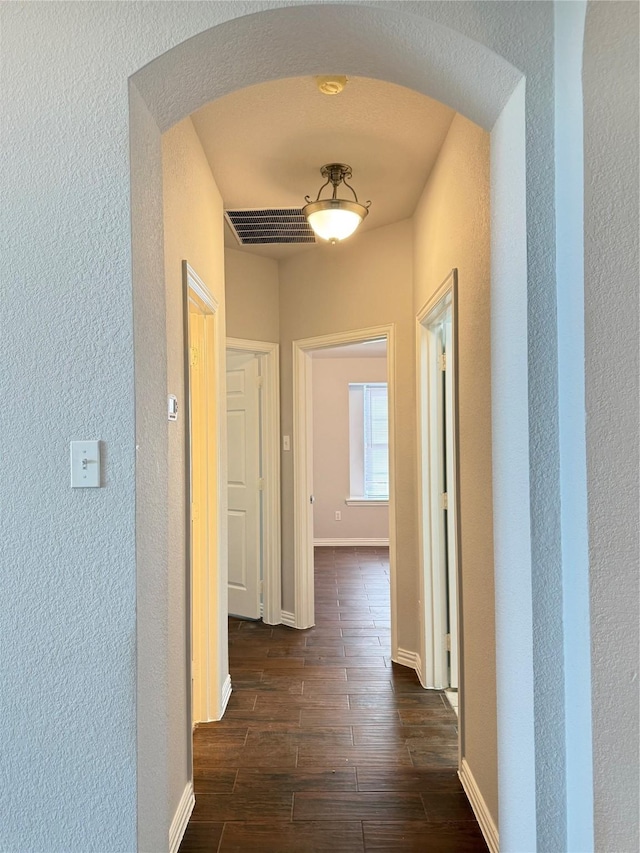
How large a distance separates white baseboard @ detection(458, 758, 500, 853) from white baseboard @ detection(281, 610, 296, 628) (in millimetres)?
1946

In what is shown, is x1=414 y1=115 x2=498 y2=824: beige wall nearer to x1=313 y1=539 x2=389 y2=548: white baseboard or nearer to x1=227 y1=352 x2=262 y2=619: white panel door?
x1=227 y1=352 x2=262 y2=619: white panel door

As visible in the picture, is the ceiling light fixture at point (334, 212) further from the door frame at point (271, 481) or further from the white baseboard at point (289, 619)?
the white baseboard at point (289, 619)

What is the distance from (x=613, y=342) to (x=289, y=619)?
11.1ft

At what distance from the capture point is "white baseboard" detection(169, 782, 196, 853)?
74.1 inches

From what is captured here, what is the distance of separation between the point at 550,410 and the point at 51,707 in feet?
4.64

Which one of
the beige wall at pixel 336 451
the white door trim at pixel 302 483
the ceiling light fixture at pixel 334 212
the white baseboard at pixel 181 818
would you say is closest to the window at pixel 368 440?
the beige wall at pixel 336 451

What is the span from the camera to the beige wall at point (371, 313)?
3.47 metres

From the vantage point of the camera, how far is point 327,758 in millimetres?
2441

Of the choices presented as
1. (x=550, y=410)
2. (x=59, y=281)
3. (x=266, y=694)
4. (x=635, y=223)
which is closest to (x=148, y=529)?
(x=59, y=281)

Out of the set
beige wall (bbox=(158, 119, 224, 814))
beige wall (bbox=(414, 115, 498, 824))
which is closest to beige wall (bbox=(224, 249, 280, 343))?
beige wall (bbox=(158, 119, 224, 814))

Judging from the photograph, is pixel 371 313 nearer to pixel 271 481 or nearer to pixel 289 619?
pixel 271 481

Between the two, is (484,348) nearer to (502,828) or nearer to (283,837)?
(502,828)

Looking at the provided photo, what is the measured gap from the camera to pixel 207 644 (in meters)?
2.81

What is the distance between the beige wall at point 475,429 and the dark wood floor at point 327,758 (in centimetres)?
25
